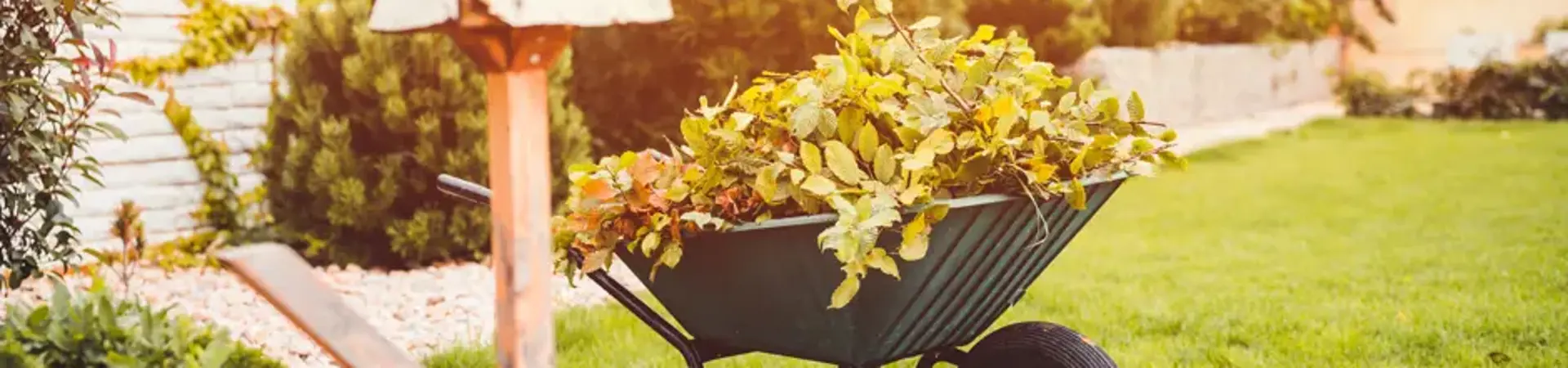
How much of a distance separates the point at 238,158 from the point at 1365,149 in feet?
20.6

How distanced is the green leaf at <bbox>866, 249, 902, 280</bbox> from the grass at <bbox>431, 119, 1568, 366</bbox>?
4.59 ft

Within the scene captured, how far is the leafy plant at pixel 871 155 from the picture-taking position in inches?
74.6

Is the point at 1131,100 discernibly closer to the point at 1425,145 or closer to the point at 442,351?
the point at 442,351

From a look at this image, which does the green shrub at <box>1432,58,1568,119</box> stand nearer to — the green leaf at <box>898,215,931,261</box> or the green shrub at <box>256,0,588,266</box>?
the green shrub at <box>256,0,588,266</box>

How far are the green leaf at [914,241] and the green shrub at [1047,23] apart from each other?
6.29 meters

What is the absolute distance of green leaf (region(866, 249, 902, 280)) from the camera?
184 centimetres

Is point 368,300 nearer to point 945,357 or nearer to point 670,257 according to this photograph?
point 945,357

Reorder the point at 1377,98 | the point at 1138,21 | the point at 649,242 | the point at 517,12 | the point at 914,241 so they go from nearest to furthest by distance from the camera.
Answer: the point at 517,12 → the point at 914,241 → the point at 649,242 → the point at 1138,21 → the point at 1377,98

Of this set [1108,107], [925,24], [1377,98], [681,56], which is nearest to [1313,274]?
[681,56]

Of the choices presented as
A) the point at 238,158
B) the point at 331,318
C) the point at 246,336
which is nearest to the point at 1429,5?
the point at 238,158

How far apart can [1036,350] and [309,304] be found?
3.43 ft

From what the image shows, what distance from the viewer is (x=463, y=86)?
471cm

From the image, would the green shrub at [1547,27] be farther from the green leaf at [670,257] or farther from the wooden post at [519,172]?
the wooden post at [519,172]

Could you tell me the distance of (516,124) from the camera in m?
1.44
